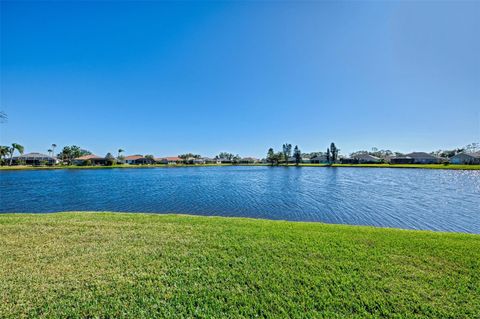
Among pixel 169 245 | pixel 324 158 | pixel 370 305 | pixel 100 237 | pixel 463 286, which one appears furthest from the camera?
pixel 324 158

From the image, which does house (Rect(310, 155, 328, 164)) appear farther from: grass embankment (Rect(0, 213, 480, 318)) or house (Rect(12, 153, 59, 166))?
house (Rect(12, 153, 59, 166))

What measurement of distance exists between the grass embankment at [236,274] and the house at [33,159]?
322ft

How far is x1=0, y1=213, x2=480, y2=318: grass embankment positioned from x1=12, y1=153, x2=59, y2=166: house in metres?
98.2

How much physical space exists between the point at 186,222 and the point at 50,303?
15.6 feet

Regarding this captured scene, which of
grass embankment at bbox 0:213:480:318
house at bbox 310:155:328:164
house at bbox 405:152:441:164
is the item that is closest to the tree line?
house at bbox 310:155:328:164

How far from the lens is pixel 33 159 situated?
3191 inches

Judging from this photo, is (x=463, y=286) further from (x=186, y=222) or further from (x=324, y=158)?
(x=324, y=158)

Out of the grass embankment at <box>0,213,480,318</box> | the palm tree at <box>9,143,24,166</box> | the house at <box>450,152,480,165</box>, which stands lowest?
the grass embankment at <box>0,213,480,318</box>

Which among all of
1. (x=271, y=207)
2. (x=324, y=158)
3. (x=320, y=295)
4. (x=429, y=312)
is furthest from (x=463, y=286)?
(x=324, y=158)

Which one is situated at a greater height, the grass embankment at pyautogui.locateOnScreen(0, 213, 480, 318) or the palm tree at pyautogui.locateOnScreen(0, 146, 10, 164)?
the palm tree at pyautogui.locateOnScreen(0, 146, 10, 164)

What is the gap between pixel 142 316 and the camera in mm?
3094

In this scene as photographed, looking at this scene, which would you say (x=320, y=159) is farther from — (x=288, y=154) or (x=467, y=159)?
(x=467, y=159)

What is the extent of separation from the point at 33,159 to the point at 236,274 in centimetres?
11076

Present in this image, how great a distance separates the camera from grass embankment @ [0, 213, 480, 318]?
3.25m
